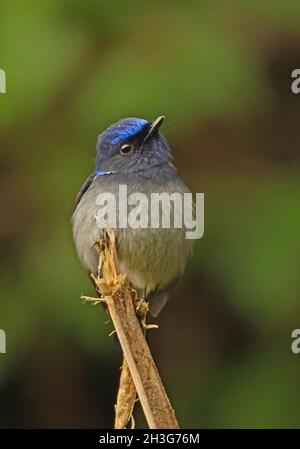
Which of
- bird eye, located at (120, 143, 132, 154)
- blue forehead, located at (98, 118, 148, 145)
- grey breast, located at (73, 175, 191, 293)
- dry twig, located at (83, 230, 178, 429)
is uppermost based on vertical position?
blue forehead, located at (98, 118, 148, 145)

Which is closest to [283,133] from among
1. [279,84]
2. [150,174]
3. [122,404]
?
[279,84]

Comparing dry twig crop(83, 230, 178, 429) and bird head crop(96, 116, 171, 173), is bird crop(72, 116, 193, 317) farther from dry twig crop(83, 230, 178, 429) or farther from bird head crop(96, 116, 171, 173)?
dry twig crop(83, 230, 178, 429)

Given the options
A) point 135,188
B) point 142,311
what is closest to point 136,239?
point 135,188

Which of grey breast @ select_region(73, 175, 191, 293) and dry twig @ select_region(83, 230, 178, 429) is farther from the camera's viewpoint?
grey breast @ select_region(73, 175, 191, 293)

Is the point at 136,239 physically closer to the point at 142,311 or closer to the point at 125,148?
the point at 125,148

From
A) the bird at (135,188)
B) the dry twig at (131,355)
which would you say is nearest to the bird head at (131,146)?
the bird at (135,188)

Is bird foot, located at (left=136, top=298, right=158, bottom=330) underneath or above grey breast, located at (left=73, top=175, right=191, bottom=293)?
underneath

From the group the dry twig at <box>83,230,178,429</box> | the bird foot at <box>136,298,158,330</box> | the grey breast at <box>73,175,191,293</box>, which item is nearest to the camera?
the dry twig at <box>83,230,178,429</box>

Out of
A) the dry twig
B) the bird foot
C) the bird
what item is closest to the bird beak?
the bird

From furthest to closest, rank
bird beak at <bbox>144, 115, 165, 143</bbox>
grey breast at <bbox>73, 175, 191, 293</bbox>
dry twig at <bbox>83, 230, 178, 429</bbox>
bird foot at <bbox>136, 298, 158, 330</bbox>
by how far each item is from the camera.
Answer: bird beak at <bbox>144, 115, 165, 143</bbox> → grey breast at <bbox>73, 175, 191, 293</bbox> → bird foot at <bbox>136, 298, 158, 330</bbox> → dry twig at <bbox>83, 230, 178, 429</bbox>

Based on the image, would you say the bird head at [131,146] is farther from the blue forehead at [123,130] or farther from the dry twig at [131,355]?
the dry twig at [131,355]
